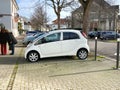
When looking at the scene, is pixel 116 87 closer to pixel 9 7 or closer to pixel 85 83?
pixel 85 83

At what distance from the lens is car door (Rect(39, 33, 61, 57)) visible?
14.8m

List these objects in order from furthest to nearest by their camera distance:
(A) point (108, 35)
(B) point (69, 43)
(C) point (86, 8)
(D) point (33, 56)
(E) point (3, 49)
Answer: (A) point (108, 35) < (E) point (3, 49) < (C) point (86, 8) < (B) point (69, 43) < (D) point (33, 56)

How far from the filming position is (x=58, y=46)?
14.9 m

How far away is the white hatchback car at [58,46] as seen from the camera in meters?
14.8

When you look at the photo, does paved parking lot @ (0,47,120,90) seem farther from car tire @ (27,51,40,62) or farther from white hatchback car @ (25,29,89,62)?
white hatchback car @ (25,29,89,62)

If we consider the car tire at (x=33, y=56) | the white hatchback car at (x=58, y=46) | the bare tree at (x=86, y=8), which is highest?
the bare tree at (x=86, y=8)

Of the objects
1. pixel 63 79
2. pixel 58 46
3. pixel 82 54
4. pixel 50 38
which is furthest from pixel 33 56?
pixel 63 79

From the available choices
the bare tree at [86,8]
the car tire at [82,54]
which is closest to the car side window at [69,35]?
the car tire at [82,54]

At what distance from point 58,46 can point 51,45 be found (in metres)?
0.37

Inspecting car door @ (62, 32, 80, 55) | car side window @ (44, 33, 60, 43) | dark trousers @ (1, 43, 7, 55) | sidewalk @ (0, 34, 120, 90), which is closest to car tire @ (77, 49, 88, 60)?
car door @ (62, 32, 80, 55)

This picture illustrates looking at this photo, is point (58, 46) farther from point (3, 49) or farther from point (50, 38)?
point (3, 49)

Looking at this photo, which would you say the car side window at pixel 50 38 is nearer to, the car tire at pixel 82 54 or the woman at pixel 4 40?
the car tire at pixel 82 54

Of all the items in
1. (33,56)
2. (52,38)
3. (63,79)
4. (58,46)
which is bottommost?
(63,79)

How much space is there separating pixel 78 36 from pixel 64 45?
918 millimetres
